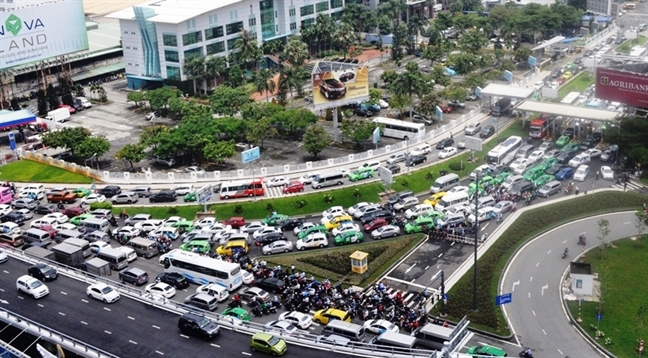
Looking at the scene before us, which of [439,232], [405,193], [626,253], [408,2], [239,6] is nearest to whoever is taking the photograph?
[626,253]

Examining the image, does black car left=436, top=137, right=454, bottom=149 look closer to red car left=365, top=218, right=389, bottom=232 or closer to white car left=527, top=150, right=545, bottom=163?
white car left=527, top=150, right=545, bottom=163

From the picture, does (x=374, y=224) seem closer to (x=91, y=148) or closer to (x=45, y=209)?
(x=45, y=209)

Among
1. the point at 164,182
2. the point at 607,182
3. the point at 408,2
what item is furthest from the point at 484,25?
the point at 164,182

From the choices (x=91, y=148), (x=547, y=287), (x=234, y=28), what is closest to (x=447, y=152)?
(x=547, y=287)

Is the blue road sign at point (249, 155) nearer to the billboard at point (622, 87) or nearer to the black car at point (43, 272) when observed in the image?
the black car at point (43, 272)

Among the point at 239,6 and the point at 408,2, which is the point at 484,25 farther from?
the point at 239,6

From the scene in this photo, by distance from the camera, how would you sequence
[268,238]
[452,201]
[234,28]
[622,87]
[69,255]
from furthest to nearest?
1. [234,28]
2. [622,87]
3. [452,201]
4. [268,238]
5. [69,255]

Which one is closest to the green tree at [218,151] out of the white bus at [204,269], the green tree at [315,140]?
the green tree at [315,140]
